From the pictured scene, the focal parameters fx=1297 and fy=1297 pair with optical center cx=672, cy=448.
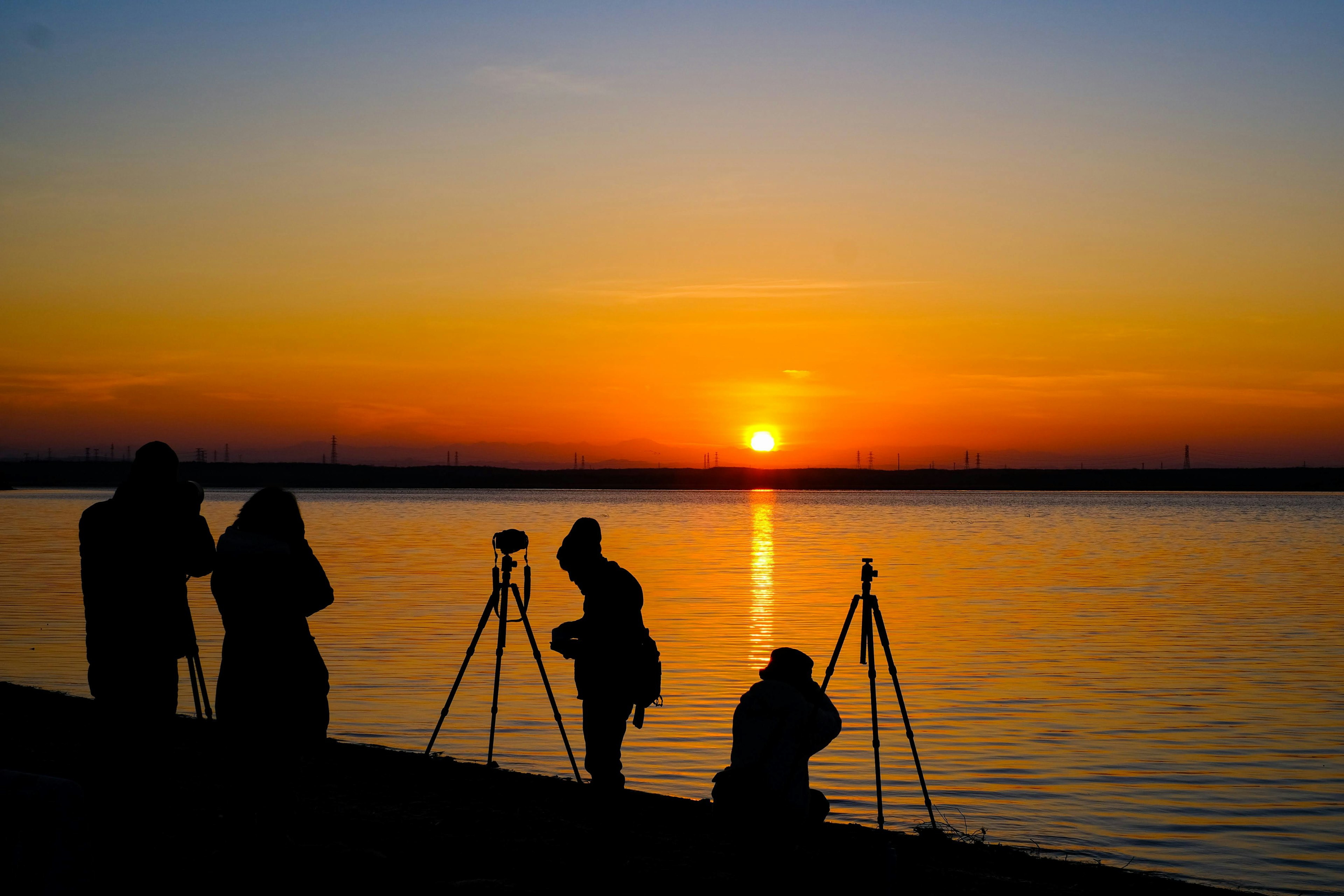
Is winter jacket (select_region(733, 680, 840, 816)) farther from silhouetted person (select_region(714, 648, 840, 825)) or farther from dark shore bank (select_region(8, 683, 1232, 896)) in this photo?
dark shore bank (select_region(8, 683, 1232, 896))

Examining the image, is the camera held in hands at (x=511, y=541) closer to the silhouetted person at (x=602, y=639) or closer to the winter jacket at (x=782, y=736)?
the silhouetted person at (x=602, y=639)

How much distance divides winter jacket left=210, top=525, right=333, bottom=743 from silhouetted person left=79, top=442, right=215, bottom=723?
0.49 m

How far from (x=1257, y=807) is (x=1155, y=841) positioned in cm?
168

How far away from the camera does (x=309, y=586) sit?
6254 millimetres

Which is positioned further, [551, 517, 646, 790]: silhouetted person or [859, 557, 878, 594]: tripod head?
[859, 557, 878, 594]: tripod head

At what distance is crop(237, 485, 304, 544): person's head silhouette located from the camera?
6.18 meters

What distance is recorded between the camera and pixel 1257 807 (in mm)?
11352

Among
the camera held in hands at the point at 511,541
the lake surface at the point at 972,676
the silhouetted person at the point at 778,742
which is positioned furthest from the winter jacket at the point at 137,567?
the lake surface at the point at 972,676

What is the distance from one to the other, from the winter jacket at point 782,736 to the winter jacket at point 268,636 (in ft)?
6.73

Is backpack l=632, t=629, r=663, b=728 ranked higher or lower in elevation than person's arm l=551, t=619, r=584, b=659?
lower

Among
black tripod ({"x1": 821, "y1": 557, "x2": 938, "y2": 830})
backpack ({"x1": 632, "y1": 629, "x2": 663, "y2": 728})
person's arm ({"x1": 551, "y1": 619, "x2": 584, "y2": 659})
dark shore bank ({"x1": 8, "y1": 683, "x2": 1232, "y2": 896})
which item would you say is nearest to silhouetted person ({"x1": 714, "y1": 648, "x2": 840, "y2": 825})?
dark shore bank ({"x1": 8, "y1": 683, "x2": 1232, "y2": 896})

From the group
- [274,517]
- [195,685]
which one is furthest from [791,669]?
[195,685]

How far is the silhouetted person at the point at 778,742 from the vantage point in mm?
5895

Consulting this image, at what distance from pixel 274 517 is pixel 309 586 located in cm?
37
